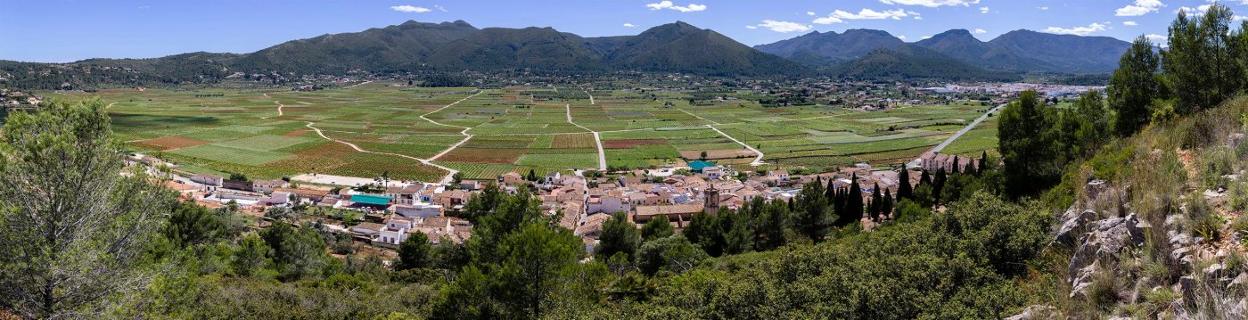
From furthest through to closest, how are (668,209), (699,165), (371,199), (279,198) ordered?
(699,165) < (279,198) < (371,199) < (668,209)

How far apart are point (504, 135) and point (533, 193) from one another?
42.6 meters

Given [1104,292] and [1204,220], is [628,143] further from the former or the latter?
[1204,220]

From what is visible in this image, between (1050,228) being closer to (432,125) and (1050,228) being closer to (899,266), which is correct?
(899,266)

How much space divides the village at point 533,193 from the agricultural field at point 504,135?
5185 millimetres

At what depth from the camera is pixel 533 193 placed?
48.8 meters

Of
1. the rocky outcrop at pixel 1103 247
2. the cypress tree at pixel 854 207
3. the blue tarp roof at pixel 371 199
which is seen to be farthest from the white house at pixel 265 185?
the rocky outcrop at pixel 1103 247

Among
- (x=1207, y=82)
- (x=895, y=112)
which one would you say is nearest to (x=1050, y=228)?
(x=1207, y=82)

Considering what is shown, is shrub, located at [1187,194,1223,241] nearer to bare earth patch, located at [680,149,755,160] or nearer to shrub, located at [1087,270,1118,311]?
shrub, located at [1087,270,1118,311]

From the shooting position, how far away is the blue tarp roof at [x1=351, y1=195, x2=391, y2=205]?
4912 cm

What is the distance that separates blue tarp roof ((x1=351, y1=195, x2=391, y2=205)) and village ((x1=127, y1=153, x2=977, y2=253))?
0.07 meters

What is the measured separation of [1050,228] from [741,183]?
4405cm

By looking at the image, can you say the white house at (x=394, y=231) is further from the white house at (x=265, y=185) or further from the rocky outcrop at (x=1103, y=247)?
the rocky outcrop at (x=1103, y=247)

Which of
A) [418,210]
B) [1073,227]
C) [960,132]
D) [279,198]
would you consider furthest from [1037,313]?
[960,132]

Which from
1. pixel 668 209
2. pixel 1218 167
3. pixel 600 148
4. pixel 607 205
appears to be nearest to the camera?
pixel 1218 167
